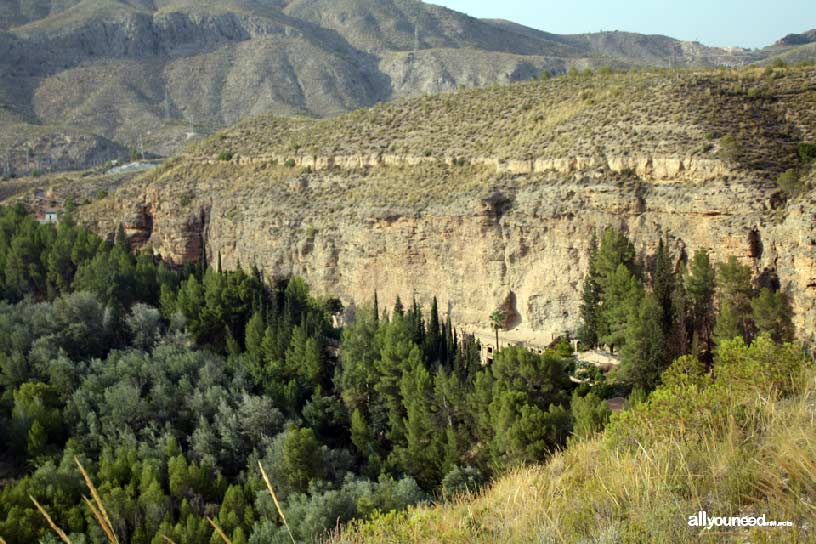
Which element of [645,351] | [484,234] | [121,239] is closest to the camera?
[645,351]

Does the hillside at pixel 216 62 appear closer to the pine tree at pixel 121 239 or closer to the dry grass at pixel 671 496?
the pine tree at pixel 121 239

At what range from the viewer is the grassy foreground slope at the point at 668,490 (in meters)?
4.78

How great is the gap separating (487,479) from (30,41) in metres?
90.7

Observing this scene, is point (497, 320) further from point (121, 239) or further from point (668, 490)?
point (668, 490)

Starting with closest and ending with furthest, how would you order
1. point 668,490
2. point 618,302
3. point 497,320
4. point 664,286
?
point 668,490, point 664,286, point 618,302, point 497,320

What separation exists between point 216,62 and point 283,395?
263 ft

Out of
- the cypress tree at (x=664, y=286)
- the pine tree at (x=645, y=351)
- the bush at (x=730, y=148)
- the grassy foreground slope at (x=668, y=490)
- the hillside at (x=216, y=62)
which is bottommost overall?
the pine tree at (x=645, y=351)

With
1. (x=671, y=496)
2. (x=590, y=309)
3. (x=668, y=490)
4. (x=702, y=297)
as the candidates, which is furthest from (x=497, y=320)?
(x=671, y=496)

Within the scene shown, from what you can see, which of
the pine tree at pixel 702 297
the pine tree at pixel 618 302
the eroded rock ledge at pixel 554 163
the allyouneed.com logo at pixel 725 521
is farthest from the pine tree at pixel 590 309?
the allyouneed.com logo at pixel 725 521

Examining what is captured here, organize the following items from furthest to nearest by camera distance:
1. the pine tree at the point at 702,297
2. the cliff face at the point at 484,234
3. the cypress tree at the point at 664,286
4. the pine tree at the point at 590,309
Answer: the pine tree at the point at 590,309 → the cliff face at the point at 484,234 → the pine tree at the point at 702,297 → the cypress tree at the point at 664,286

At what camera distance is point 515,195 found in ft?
98.2

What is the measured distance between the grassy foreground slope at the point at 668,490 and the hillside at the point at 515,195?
52.0 ft

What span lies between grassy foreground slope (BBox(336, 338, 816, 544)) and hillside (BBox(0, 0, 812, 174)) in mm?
→ 66222

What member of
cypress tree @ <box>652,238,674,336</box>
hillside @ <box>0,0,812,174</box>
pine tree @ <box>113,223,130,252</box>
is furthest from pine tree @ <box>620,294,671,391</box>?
hillside @ <box>0,0,812,174</box>
